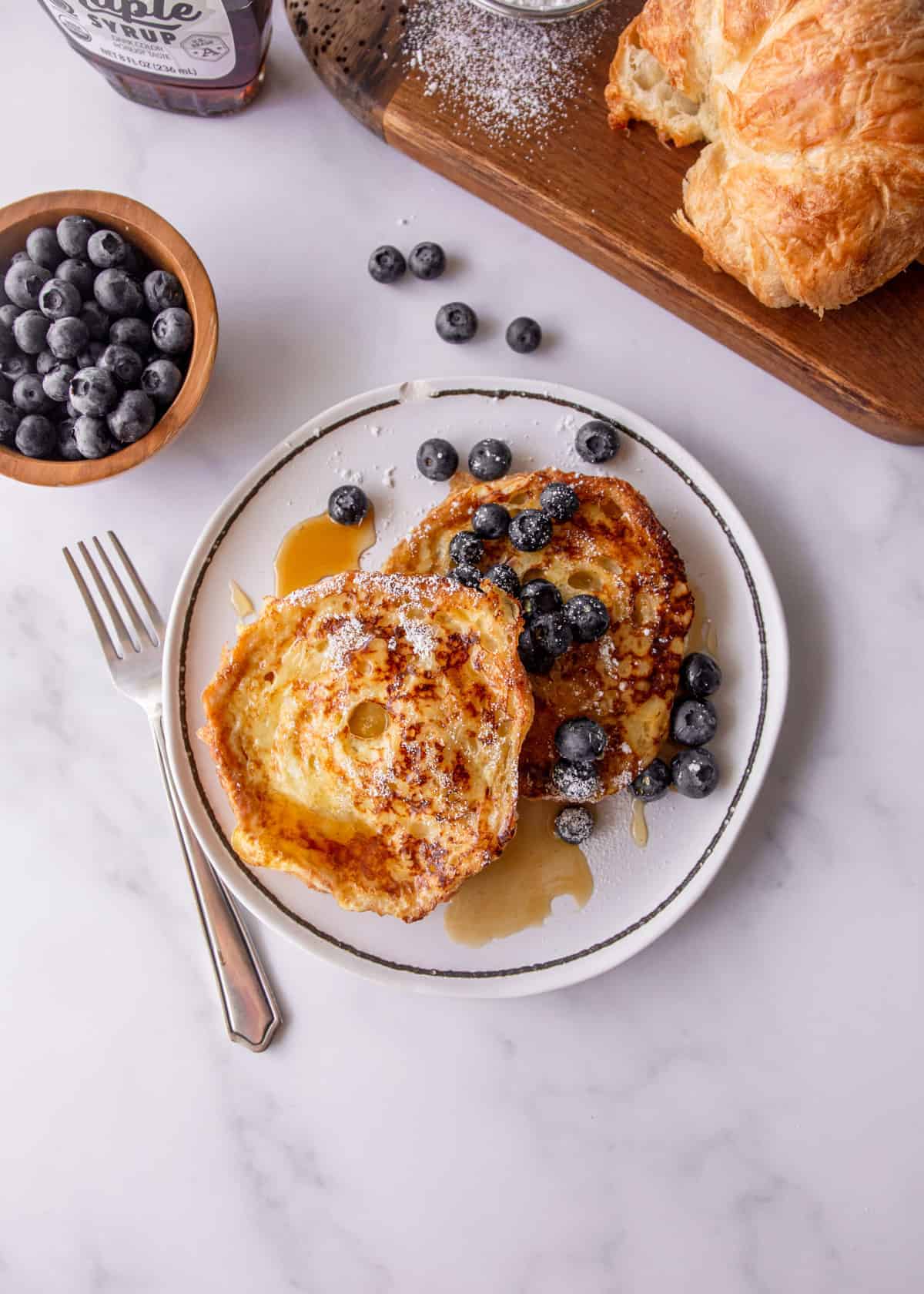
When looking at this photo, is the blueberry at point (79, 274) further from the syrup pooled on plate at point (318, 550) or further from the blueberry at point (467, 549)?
the blueberry at point (467, 549)

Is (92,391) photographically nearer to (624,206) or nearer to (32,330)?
(32,330)

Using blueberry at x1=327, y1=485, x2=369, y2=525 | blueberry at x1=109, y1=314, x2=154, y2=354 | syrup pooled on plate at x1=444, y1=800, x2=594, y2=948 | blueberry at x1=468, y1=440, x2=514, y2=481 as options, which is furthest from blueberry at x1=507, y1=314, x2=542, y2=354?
syrup pooled on plate at x1=444, y1=800, x2=594, y2=948

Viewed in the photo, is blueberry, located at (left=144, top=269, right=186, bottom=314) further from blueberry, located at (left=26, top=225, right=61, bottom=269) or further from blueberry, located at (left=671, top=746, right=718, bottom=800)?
blueberry, located at (left=671, top=746, right=718, bottom=800)

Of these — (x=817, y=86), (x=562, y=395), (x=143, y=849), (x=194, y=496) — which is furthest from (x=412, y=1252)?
(x=817, y=86)

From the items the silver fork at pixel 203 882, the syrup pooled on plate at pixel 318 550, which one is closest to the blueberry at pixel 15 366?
the silver fork at pixel 203 882

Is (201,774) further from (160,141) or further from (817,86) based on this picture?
(817,86)
